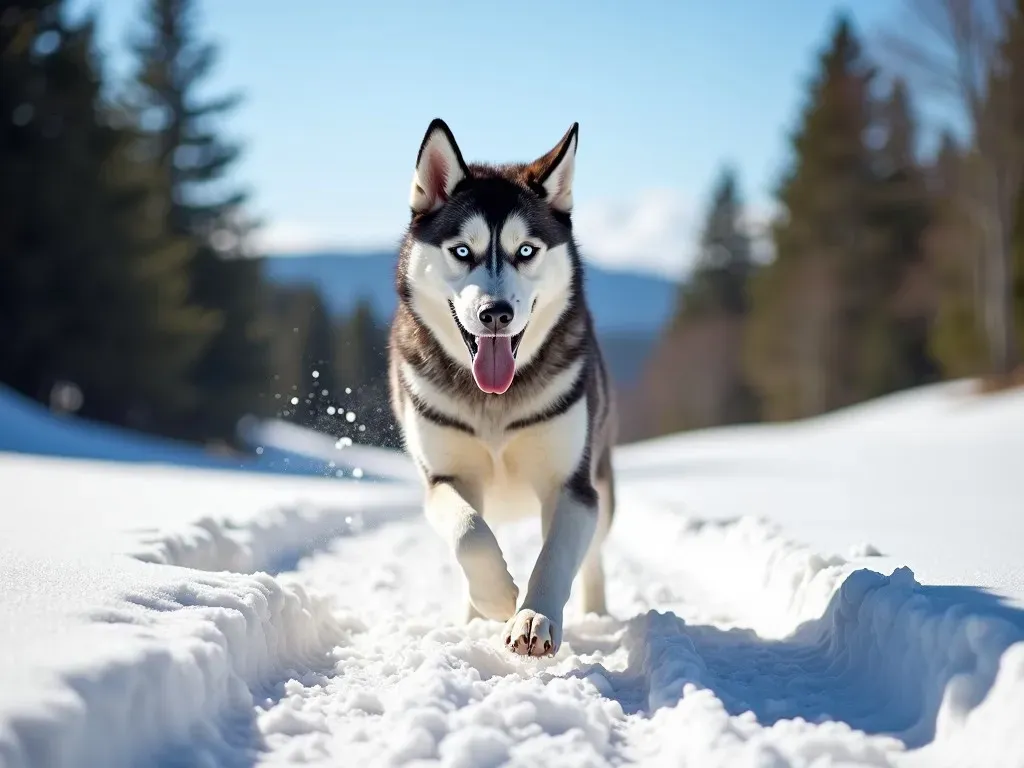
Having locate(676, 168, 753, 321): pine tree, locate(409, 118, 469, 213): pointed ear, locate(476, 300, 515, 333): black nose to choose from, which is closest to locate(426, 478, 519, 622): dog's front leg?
locate(476, 300, 515, 333): black nose

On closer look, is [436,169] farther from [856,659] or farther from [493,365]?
[856,659]

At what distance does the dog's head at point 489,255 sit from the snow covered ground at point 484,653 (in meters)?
1.17

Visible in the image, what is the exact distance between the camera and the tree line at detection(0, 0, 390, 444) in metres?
18.1

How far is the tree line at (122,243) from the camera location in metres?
18.1

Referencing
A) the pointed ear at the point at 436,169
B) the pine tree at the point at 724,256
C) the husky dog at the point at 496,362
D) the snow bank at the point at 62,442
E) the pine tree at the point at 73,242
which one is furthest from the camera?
the pine tree at the point at 724,256

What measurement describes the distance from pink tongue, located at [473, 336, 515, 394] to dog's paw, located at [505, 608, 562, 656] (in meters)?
0.95

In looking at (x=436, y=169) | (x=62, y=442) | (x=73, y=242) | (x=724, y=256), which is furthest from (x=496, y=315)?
(x=724, y=256)

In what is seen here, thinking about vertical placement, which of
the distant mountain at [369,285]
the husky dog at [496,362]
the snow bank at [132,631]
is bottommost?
the snow bank at [132,631]

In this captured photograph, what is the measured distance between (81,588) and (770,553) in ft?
11.5

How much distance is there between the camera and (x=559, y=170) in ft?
13.8

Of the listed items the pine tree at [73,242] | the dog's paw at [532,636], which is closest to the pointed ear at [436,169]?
the dog's paw at [532,636]

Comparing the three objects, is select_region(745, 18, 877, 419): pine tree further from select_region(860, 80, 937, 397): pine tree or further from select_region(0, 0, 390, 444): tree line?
select_region(0, 0, 390, 444): tree line

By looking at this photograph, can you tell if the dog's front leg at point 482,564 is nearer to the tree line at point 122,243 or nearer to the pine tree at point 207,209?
the tree line at point 122,243

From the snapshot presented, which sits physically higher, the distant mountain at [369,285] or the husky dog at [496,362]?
the distant mountain at [369,285]
